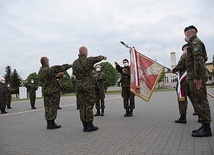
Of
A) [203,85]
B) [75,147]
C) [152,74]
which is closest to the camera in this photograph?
[75,147]

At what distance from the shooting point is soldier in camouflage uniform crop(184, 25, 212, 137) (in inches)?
177

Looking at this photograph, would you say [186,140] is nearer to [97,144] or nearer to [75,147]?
[97,144]

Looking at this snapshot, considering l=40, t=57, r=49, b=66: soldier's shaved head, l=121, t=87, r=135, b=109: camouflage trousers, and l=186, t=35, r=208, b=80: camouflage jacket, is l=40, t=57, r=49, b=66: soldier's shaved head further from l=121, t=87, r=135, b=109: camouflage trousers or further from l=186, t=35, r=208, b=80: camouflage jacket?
l=186, t=35, r=208, b=80: camouflage jacket

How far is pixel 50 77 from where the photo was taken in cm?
656

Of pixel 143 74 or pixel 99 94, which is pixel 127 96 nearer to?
pixel 143 74

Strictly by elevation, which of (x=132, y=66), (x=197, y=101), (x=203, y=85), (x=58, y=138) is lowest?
(x=58, y=138)

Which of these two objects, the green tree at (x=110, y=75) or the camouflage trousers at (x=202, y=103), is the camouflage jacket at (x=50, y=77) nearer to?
the camouflage trousers at (x=202, y=103)

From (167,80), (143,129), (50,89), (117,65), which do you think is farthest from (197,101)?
(167,80)

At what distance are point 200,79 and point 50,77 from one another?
174 inches

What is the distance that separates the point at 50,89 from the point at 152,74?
3.69 m

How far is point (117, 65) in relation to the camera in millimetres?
7531

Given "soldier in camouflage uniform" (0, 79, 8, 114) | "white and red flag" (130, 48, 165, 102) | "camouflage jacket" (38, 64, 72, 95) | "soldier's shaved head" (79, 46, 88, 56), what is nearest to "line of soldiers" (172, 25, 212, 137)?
"white and red flag" (130, 48, 165, 102)

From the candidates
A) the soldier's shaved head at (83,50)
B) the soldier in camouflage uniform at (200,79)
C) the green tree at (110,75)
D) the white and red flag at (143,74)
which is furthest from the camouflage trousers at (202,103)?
the green tree at (110,75)

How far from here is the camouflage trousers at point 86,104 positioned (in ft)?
19.2
